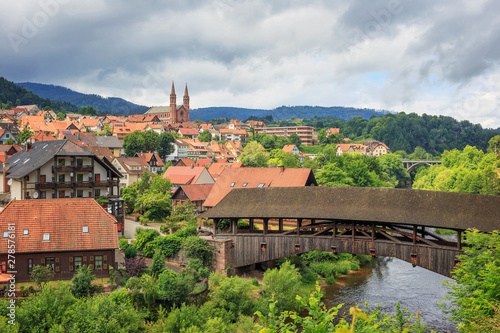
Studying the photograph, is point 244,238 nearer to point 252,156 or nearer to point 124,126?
point 252,156

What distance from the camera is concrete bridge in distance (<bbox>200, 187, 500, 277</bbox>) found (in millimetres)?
21484

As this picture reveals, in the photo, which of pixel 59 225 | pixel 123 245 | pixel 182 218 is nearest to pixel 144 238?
pixel 123 245

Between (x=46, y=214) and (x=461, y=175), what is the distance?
56086 mm

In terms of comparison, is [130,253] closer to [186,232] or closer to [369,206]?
[186,232]

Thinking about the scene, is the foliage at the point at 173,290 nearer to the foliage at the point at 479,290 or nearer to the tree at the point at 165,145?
the foliage at the point at 479,290

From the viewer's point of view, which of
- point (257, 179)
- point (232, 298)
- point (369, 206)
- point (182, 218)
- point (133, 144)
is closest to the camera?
point (232, 298)

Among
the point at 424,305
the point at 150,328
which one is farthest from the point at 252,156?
the point at 150,328

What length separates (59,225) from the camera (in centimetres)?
2372

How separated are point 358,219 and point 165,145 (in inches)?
2577

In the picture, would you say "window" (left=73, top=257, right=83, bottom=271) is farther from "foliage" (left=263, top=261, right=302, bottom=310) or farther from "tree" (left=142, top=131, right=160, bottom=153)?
"tree" (left=142, top=131, right=160, bottom=153)

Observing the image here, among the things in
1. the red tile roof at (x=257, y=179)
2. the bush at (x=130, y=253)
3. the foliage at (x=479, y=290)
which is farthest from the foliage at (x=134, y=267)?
the foliage at (x=479, y=290)

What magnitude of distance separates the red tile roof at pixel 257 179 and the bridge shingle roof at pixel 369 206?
909 cm

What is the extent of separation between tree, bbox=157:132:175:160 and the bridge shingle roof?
5739cm

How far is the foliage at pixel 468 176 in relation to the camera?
52.7 metres
